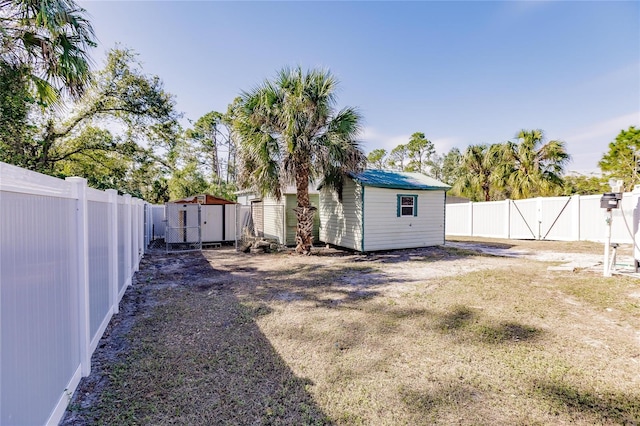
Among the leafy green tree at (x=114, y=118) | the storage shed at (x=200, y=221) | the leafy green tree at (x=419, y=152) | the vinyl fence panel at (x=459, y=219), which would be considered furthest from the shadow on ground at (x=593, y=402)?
the leafy green tree at (x=419, y=152)

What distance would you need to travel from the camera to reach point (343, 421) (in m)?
2.16

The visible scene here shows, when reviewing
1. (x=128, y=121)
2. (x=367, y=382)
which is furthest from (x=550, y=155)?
(x=128, y=121)

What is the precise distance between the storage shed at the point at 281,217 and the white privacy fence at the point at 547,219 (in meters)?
10.1

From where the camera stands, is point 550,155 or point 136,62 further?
point 550,155

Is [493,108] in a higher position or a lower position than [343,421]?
higher

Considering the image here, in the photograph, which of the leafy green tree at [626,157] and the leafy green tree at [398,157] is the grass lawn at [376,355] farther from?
the leafy green tree at [398,157]

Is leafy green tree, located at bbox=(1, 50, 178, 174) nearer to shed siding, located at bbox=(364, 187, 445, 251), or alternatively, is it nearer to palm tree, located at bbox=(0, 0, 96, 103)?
palm tree, located at bbox=(0, 0, 96, 103)

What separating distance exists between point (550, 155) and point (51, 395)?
20.1 meters

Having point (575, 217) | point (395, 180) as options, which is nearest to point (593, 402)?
point (395, 180)

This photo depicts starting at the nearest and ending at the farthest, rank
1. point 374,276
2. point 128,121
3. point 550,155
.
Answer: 1. point 374,276
2. point 128,121
3. point 550,155

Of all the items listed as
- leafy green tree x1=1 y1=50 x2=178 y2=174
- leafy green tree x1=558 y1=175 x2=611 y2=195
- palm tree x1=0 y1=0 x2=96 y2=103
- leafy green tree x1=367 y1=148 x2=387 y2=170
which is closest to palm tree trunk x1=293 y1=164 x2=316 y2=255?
palm tree x1=0 y1=0 x2=96 y2=103

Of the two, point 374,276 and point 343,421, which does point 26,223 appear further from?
point 374,276

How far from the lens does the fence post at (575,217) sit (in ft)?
39.8

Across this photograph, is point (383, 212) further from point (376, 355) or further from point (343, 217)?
point (376, 355)
